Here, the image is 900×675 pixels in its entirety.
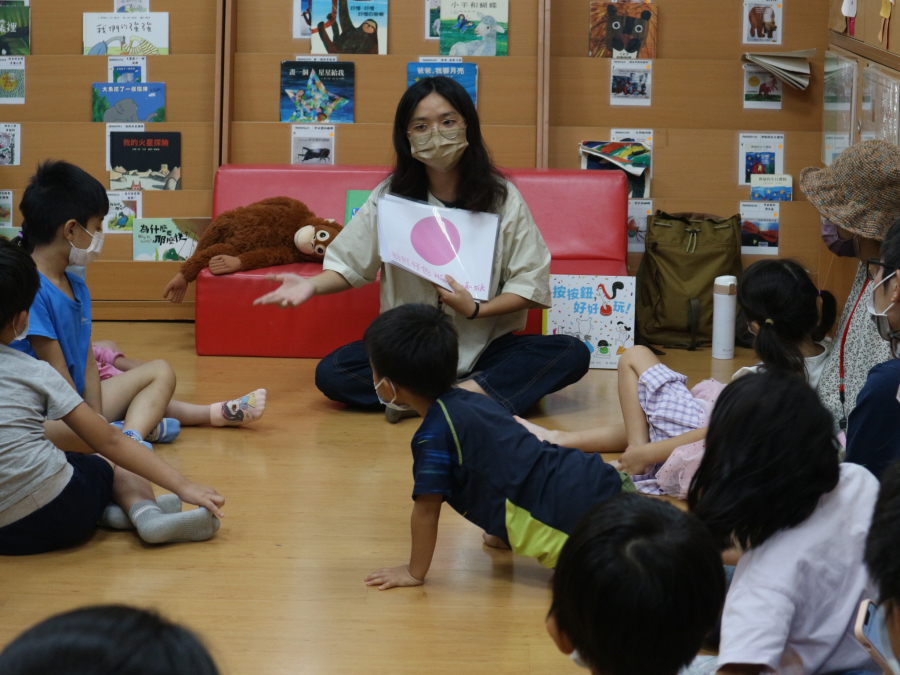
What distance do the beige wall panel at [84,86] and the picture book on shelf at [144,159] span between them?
8cm

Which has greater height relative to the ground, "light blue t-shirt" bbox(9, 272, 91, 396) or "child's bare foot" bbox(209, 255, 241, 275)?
"child's bare foot" bbox(209, 255, 241, 275)

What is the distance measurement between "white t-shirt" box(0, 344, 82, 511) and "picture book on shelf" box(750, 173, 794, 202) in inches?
131

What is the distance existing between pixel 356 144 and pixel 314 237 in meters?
0.77

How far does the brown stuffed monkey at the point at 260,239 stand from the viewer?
11.9ft

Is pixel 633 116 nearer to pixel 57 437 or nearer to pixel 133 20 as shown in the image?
pixel 133 20

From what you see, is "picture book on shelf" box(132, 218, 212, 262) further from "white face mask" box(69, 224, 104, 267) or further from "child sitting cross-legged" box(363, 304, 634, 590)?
"child sitting cross-legged" box(363, 304, 634, 590)

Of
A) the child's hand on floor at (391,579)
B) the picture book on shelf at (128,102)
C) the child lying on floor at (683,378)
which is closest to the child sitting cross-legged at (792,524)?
the child's hand on floor at (391,579)

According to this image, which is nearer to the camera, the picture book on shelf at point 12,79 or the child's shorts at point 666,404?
the child's shorts at point 666,404

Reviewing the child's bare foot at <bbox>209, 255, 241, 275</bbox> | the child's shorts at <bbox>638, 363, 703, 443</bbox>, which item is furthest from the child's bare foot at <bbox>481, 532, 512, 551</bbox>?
the child's bare foot at <bbox>209, 255, 241, 275</bbox>

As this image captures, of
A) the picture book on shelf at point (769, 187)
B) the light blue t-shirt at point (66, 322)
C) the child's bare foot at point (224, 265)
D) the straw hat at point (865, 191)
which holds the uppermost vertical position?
the picture book on shelf at point (769, 187)

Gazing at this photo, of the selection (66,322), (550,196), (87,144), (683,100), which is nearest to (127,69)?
(87,144)

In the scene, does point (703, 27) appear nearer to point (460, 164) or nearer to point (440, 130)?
point (460, 164)

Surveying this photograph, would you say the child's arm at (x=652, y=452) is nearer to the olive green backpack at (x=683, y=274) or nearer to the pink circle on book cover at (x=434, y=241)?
the pink circle on book cover at (x=434, y=241)

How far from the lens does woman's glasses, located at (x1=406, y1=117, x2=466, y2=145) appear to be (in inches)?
109
